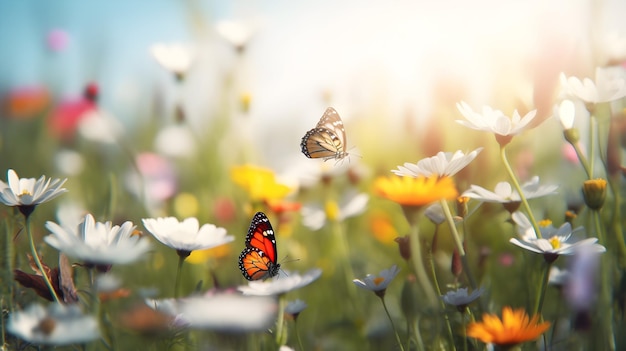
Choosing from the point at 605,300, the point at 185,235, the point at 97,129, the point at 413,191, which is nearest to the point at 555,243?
the point at 605,300

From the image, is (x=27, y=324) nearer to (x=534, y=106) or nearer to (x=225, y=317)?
(x=225, y=317)

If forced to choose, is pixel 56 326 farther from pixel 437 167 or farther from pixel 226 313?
pixel 437 167

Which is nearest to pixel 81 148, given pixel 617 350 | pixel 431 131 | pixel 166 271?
pixel 166 271

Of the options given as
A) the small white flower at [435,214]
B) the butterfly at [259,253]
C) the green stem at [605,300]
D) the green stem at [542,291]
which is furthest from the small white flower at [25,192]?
the green stem at [605,300]

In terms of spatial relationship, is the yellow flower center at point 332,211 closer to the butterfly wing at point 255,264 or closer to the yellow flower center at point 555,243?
the butterfly wing at point 255,264

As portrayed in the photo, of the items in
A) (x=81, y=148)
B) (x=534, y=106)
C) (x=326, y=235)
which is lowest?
(x=326, y=235)

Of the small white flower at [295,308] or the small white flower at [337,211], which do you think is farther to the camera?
the small white flower at [337,211]
